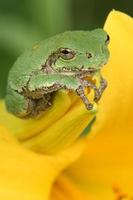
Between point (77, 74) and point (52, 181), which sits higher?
point (77, 74)

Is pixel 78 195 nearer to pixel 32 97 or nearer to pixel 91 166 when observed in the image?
pixel 91 166

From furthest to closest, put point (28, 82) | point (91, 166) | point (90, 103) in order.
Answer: point (91, 166), point (28, 82), point (90, 103)

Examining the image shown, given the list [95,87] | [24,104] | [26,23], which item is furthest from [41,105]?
[26,23]

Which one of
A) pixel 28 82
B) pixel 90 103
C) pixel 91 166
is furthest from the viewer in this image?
pixel 91 166

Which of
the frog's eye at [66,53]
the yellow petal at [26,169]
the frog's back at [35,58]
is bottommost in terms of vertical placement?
the yellow petal at [26,169]

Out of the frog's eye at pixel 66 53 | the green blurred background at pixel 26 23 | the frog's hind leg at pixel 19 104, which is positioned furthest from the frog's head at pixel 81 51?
the green blurred background at pixel 26 23

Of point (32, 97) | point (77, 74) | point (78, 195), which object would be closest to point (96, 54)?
point (77, 74)

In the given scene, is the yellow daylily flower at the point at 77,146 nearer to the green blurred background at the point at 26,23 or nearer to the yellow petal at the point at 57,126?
the yellow petal at the point at 57,126
